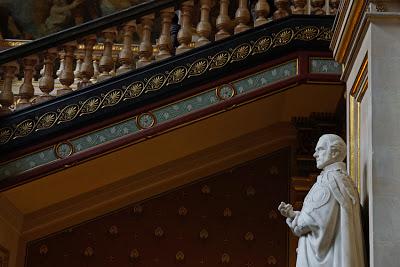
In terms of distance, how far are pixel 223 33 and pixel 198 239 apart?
2.19m

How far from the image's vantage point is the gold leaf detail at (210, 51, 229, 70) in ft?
28.5

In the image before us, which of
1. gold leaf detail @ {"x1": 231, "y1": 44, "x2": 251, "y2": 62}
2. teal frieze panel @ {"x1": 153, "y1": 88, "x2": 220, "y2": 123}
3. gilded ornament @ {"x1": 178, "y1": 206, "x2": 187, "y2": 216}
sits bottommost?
gilded ornament @ {"x1": 178, "y1": 206, "x2": 187, "y2": 216}

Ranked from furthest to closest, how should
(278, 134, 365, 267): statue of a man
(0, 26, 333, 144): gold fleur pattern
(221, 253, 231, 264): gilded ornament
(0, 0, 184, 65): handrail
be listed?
(221, 253, 231, 264): gilded ornament < (0, 0, 184, 65): handrail < (0, 26, 333, 144): gold fleur pattern < (278, 134, 365, 267): statue of a man

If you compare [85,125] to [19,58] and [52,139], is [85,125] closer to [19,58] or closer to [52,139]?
[52,139]

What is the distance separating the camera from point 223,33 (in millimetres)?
8836

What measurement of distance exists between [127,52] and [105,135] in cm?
74

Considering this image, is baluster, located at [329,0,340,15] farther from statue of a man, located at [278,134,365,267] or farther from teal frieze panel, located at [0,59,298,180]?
statue of a man, located at [278,134,365,267]

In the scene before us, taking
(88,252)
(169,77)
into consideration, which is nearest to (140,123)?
(169,77)

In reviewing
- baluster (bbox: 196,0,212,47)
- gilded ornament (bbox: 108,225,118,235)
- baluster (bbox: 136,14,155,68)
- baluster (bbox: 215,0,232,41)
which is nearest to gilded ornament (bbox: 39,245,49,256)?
gilded ornament (bbox: 108,225,118,235)

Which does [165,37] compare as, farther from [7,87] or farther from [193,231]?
[193,231]

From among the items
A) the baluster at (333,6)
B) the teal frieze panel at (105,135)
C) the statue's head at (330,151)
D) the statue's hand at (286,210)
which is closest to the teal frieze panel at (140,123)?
the teal frieze panel at (105,135)

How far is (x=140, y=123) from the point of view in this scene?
8.62 m

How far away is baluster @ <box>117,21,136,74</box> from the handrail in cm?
8

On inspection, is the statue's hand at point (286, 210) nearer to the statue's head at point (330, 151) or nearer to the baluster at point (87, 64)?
the statue's head at point (330, 151)
